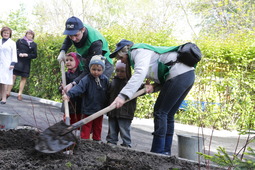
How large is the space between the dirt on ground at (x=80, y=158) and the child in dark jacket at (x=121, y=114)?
0.68 m

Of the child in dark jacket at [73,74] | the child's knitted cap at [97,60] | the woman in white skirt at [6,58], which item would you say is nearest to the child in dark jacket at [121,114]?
the child's knitted cap at [97,60]

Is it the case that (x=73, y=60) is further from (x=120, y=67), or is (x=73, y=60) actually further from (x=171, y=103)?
(x=171, y=103)

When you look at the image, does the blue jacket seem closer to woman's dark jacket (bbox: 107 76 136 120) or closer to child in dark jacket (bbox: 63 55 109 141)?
child in dark jacket (bbox: 63 55 109 141)

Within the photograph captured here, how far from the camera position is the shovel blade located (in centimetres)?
326

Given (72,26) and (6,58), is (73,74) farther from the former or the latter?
(6,58)

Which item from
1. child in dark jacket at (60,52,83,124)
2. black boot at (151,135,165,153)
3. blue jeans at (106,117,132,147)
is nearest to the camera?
black boot at (151,135,165,153)

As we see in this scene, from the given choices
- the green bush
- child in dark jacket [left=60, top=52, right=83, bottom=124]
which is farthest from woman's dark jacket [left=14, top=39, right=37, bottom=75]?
child in dark jacket [left=60, top=52, right=83, bottom=124]

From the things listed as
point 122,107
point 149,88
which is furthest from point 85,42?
point 149,88

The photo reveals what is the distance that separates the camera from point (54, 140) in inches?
134

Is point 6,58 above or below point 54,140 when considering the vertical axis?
above

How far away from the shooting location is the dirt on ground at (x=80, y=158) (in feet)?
9.53

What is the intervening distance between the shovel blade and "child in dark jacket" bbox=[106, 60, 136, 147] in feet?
3.87

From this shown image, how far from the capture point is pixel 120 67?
15.4 feet

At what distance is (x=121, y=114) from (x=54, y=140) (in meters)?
1.35
